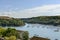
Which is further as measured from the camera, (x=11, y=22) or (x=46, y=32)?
(x=11, y=22)

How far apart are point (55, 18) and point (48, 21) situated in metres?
1.01

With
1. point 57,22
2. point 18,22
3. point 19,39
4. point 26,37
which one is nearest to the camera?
point 19,39

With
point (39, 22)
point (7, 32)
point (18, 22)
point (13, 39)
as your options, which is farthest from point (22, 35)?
point (39, 22)

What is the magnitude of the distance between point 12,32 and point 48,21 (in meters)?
16.9

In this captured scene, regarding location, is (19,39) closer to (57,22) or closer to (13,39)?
(13,39)

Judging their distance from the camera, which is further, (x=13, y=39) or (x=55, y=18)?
(x=55, y=18)

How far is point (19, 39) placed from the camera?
6.16 meters

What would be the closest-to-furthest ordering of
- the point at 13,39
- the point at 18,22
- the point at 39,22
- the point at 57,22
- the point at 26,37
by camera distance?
the point at 13,39 < the point at 26,37 < the point at 18,22 < the point at 57,22 < the point at 39,22

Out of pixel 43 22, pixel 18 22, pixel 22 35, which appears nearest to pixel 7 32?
pixel 22 35

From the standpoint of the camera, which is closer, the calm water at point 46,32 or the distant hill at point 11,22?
the calm water at point 46,32

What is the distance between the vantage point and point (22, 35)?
6695 mm

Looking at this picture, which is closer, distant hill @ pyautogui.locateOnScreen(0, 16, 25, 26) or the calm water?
the calm water

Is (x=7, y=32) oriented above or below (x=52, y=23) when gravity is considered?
above

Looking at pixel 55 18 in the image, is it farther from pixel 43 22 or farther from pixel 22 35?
pixel 22 35
